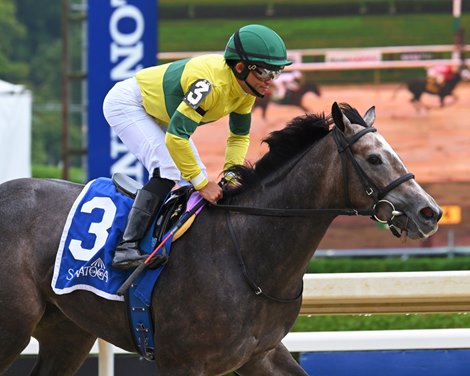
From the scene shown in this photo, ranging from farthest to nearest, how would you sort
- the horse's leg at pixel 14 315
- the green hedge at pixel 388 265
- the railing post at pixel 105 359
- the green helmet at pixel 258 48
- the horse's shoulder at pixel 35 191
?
the green hedge at pixel 388 265
the railing post at pixel 105 359
the horse's shoulder at pixel 35 191
the horse's leg at pixel 14 315
the green helmet at pixel 258 48

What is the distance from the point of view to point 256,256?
456 centimetres

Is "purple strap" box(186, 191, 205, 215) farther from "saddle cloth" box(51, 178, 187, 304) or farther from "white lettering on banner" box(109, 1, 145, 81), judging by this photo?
"white lettering on banner" box(109, 1, 145, 81)

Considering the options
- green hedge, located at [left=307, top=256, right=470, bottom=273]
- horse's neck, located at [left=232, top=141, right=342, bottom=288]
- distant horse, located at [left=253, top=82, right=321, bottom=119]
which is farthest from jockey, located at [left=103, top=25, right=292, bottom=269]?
distant horse, located at [left=253, top=82, right=321, bottom=119]

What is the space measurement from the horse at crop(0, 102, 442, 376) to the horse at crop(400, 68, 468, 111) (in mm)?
8176

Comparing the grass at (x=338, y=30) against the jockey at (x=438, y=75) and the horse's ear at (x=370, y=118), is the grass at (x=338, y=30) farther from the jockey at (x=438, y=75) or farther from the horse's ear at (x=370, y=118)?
the horse's ear at (x=370, y=118)

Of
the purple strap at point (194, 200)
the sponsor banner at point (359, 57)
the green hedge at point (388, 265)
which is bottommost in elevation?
the green hedge at point (388, 265)

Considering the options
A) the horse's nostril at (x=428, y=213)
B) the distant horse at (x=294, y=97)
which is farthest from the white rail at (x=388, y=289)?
the distant horse at (x=294, y=97)

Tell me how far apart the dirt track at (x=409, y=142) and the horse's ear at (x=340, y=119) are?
785 centimetres

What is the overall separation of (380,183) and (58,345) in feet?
5.63

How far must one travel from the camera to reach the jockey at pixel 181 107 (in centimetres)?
451

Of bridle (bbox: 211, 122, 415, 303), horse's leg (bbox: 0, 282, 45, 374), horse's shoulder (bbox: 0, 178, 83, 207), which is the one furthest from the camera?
horse's shoulder (bbox: 0, 178, 83, 207)

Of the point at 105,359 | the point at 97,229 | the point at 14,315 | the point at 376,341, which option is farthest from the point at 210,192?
the point at 376,341

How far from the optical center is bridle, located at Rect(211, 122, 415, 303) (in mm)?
4309

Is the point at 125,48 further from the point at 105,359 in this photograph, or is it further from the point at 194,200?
the point at 194,200
